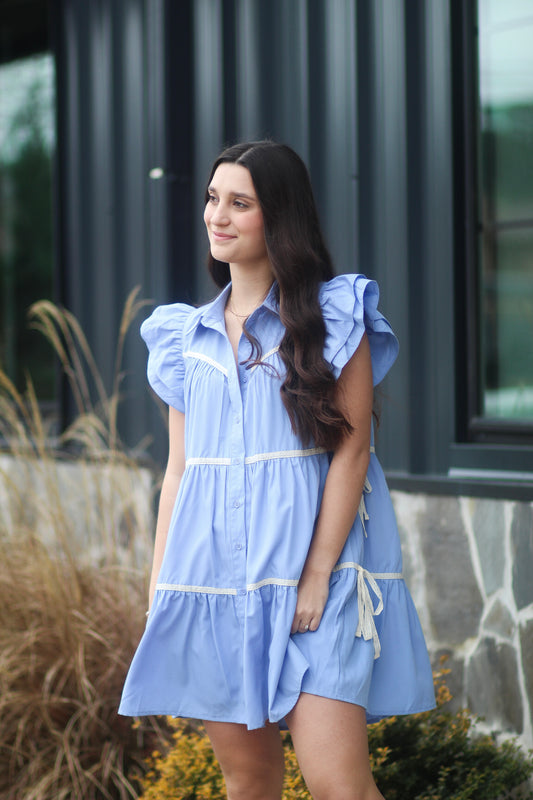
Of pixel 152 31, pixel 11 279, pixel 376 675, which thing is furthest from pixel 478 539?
pixel 11 279

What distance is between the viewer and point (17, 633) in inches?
133

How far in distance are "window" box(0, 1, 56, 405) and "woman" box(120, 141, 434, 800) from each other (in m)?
3.55

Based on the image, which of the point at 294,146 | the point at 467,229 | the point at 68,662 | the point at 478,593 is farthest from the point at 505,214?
the point at 68,662

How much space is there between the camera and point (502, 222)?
11.1ft

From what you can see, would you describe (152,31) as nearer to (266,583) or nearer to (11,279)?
(11,279)

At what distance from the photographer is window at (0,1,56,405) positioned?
548 centimetres

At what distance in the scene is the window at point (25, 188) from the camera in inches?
216

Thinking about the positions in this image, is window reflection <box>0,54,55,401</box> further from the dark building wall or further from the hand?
the hand

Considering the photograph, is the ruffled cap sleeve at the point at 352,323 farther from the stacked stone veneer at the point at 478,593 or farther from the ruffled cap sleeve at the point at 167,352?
the stacked stone veneer at the point at 478,593

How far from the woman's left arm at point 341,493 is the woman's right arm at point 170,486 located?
0.40 metres

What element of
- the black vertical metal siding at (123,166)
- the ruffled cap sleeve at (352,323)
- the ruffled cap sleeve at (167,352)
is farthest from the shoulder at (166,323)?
the black vertical metal siding at (123,166)

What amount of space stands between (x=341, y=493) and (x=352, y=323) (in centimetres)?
36

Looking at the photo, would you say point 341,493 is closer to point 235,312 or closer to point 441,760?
point 235,312

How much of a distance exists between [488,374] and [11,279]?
3.44 metres
